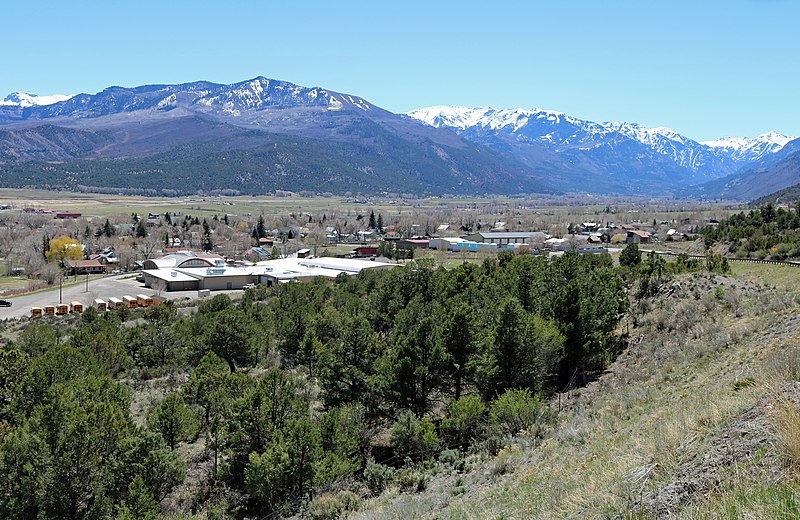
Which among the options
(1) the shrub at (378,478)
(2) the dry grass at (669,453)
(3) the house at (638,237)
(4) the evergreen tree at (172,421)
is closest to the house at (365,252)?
(3) the house at (638,237)

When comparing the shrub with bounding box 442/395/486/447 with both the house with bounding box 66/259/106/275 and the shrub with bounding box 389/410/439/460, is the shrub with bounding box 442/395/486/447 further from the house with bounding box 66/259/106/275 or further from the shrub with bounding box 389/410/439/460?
the house with bounding box 66/259/106/275

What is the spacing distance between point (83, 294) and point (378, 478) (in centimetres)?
6208

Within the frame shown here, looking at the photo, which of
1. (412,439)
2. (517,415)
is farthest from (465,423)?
(517,415)

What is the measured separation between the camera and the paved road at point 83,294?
59.4m

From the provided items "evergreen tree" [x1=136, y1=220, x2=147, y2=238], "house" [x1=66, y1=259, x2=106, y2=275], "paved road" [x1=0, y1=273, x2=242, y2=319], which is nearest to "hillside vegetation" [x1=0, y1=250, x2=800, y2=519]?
"paved road" [x1=0, y1=273, x2=242, y2=319]

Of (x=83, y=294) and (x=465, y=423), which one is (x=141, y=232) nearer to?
(x=83, y=294)

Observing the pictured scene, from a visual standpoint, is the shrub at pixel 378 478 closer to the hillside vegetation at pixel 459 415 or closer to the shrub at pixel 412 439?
the hillside vegetation at pixel 459 415

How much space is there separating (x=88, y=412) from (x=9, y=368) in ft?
28.6

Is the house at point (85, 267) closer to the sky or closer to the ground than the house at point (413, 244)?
closer to the ground

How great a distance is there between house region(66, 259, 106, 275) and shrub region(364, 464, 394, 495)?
8091 centimetres

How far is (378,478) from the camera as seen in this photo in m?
16.2

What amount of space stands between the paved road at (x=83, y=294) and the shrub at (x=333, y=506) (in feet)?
170

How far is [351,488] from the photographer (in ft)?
54.0

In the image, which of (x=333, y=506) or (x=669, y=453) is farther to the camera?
(x=333, y=506)
